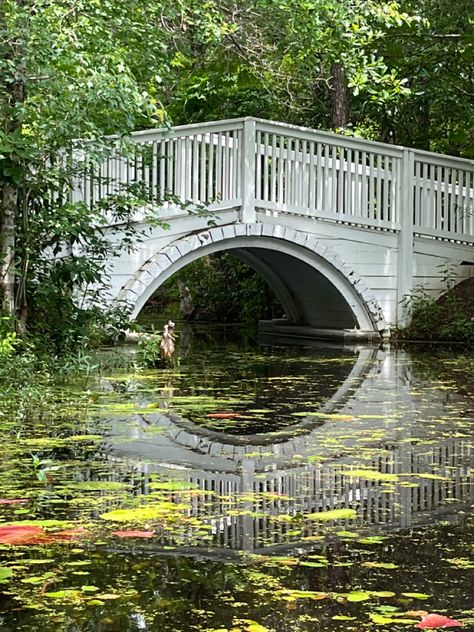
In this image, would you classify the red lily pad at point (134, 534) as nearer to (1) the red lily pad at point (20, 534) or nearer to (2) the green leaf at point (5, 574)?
(1) the red lily pad at point (20, 534)

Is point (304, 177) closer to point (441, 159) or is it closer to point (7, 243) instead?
point (441, 159)

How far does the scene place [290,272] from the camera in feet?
50.7

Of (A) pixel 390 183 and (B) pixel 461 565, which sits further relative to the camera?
(A) pixel 390 183

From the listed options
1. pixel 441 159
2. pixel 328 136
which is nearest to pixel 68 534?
pixel 328 136

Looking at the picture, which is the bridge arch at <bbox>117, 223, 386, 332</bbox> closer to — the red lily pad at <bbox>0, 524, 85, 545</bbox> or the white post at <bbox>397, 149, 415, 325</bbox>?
the white post at <bbox>397, 149, 415, 325</bbox>

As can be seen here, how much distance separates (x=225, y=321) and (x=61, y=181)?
44.0 ft

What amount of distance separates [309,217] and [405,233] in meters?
1.63

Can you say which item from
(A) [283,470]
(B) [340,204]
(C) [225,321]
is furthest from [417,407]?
(C) [225,321]

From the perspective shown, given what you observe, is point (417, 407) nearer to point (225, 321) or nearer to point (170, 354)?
point (170, 354)

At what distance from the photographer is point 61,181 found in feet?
29.7

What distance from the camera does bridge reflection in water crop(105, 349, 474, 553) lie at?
12.9 ft

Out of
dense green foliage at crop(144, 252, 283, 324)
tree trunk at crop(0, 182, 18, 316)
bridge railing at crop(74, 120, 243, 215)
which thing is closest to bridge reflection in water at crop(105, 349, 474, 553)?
tree trunk at crop(0, 182, 18, 316)

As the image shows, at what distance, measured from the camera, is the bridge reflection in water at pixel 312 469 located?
3943mm

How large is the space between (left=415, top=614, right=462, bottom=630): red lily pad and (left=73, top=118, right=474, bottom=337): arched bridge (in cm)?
874
